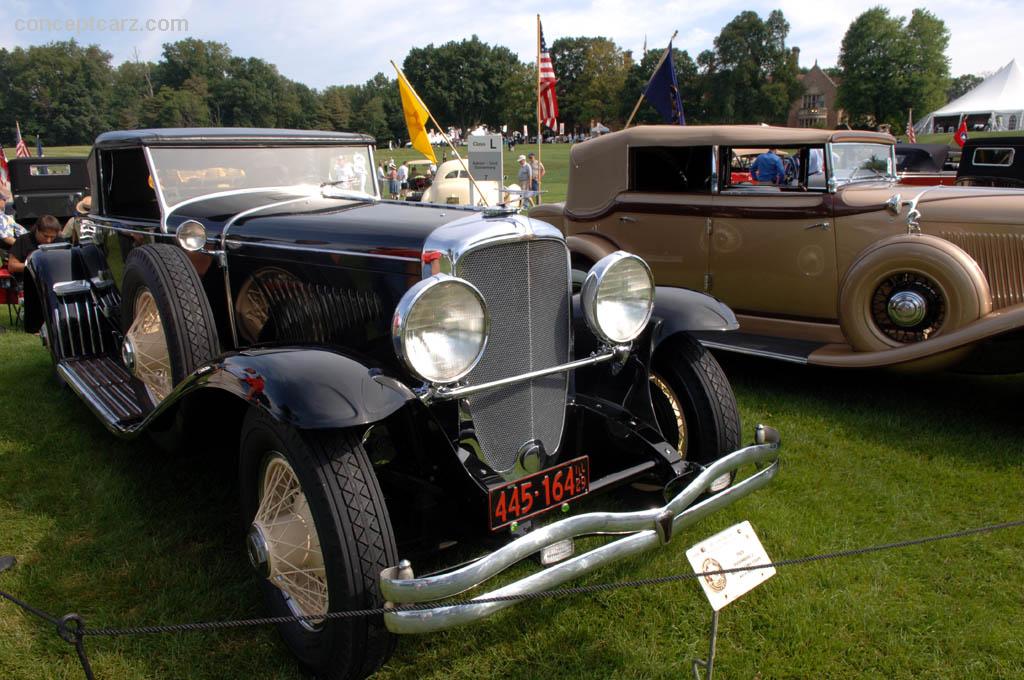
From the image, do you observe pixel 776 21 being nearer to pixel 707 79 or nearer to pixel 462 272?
pixel 707 79

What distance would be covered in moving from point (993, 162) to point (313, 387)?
7770 millimetres

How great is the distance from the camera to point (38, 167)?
438 inches

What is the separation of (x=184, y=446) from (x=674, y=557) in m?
2.08

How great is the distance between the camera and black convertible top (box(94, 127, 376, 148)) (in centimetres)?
361

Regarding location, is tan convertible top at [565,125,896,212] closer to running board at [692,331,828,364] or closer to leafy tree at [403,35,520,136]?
running board at [692,331,828,364]

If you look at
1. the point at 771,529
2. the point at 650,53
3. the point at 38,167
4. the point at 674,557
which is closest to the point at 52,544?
the point at 674,557

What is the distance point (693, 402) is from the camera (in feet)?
9.31

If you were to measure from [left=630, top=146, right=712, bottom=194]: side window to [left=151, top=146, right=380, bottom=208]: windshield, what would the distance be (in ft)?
8.05

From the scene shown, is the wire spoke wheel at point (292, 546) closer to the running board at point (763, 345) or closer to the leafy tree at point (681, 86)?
the running board at point (763, 345)

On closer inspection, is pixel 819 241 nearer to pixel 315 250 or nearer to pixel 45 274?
pixel 315 250

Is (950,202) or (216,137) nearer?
(216,137)

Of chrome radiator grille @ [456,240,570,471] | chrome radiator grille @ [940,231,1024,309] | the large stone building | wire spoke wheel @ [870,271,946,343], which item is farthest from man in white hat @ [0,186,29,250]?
the large stone building

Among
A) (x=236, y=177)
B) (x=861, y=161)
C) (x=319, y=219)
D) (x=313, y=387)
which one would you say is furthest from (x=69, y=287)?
(x=861, y=161)

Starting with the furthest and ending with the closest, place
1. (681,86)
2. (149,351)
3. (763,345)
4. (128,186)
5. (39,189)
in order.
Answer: (681,86)
(39,189)
(763,345)
(128,186)
(149,351)
